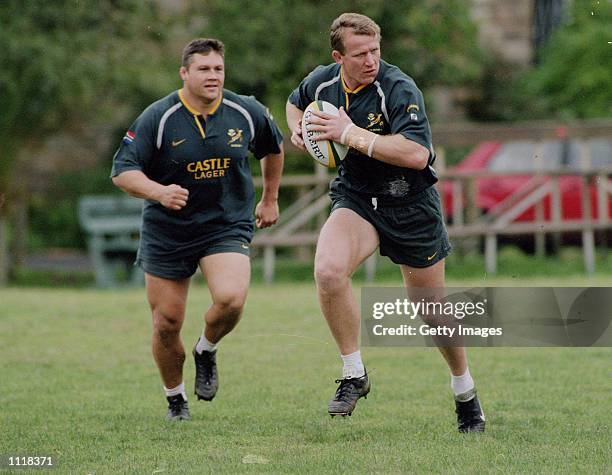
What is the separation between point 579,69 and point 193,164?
15978 mm

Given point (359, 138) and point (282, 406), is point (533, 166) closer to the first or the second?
point (282, 406)

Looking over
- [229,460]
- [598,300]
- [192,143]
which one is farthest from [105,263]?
[229,460]

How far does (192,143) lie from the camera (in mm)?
7211

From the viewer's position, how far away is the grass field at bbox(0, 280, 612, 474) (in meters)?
6.08

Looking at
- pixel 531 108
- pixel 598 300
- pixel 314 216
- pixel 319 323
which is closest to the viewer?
pixel 598 300

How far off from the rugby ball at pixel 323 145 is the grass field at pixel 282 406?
56.2 inches

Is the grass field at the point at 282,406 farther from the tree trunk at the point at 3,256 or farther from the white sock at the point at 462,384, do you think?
the tree trunk at the point at 3,256

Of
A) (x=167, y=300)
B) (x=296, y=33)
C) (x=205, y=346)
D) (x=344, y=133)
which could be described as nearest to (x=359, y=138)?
(x=344, y=133)

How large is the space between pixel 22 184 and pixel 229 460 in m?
14.6

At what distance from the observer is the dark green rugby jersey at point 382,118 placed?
651 cm

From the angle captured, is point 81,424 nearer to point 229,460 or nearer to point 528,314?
point 229,460

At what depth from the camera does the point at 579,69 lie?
22.1 metres

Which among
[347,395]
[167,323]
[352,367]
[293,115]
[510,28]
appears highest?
[510,28]

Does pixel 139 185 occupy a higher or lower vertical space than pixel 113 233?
lower
